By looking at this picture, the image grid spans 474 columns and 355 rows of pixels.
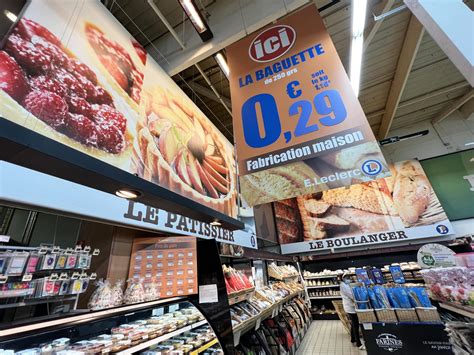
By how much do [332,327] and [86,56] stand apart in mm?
8831

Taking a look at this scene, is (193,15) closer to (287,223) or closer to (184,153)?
(184,153)

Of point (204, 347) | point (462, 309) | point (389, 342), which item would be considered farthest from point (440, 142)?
point (204, 347)

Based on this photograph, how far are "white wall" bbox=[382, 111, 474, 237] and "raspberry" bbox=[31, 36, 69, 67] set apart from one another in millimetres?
11321

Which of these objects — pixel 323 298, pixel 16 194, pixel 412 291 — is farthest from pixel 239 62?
pixel 323 298

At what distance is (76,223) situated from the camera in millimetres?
2727

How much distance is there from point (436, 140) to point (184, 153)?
Answer: 10.7m

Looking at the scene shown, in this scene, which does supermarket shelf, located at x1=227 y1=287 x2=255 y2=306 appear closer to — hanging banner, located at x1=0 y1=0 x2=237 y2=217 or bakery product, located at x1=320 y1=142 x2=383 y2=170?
hanging banner, located at x1=0 y1=0 x2=237 y2=217

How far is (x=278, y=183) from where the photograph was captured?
6.37 feet

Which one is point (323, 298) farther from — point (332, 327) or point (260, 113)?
point (260, 113)

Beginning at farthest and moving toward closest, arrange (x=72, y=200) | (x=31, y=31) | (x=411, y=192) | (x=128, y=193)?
(x=411, y=192), (x=31, y=31), (x=72, y=200), (x=128, y=193)

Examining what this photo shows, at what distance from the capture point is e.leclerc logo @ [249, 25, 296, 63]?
283 centimetres

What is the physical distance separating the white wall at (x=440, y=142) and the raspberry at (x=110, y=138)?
35.4 feet

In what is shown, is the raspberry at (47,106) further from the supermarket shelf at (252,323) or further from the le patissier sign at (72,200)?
the supermarket shelf at (252,323)

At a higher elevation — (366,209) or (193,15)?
(193,15)
